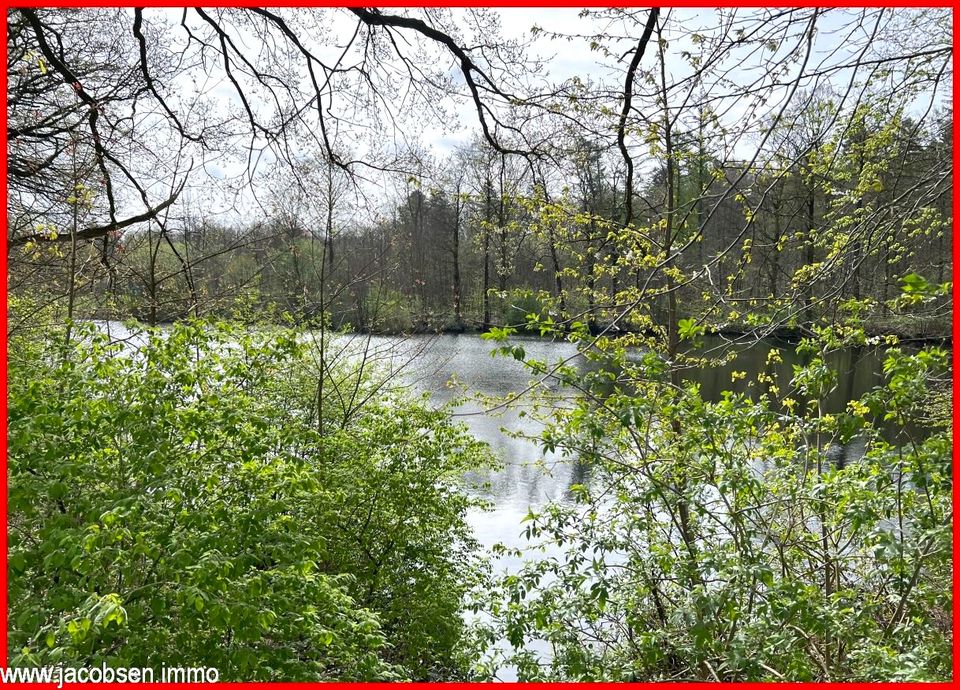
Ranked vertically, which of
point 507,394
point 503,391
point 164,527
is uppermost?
point 507,394

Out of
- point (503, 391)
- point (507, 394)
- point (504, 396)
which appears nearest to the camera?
point (507, 394)

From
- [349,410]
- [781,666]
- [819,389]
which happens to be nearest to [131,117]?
[349,410]

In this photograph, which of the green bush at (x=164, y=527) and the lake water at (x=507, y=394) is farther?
the lake water at (x=507, y=394)

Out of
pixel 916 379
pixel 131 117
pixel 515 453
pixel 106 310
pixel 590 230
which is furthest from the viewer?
pixel 515 453

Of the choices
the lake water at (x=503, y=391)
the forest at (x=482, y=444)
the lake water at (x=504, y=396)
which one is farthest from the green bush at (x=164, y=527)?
the lake water at (x=503, y=391)

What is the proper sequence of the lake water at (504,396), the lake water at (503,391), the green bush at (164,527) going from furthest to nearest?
the lake water at (503,391) < the lake water at (504,396) < the green bush at (164,527)

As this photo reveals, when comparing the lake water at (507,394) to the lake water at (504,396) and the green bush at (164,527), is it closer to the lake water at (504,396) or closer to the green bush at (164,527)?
the lake water at (504,396)

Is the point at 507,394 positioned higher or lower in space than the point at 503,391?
higher

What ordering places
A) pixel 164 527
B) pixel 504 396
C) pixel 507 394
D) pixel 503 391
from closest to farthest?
pixel 164 527
pixel 507 394
pixel 504 396
pixel 503 391

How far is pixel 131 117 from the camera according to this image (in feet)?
21.2

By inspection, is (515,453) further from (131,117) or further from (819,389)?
(819,389)

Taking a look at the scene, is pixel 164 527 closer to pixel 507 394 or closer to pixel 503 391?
pixel 507 394

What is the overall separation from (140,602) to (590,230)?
6460 millimetres

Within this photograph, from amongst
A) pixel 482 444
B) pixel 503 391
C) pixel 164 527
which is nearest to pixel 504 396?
pixel 482 444
